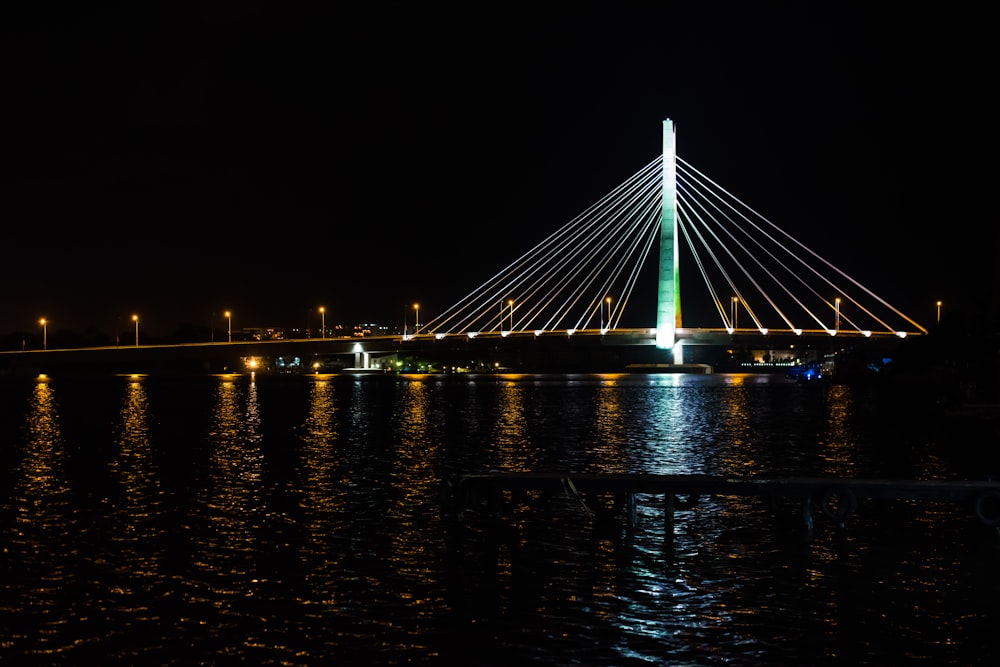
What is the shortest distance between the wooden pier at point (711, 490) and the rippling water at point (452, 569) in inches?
14.1

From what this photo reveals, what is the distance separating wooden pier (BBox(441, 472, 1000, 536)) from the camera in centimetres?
1565

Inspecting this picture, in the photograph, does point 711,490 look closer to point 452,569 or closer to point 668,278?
point 452,569

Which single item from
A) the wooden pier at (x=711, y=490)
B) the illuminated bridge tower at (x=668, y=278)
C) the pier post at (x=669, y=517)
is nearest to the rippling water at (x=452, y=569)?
the pier post at (x=669, y=517)

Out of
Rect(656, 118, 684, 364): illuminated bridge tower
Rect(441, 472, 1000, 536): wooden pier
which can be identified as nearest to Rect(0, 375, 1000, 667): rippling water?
Rect(441, 472, 1000, 536): wooden pier

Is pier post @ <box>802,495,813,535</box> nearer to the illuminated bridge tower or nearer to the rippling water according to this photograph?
the rippling water

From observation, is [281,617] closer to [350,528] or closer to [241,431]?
[350,528]

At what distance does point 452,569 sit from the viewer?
44.4 feet

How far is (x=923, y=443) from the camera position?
3048cm

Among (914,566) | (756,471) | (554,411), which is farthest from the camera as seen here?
(554,411)

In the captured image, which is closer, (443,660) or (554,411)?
(443,660)

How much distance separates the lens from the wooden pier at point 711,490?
1565cm

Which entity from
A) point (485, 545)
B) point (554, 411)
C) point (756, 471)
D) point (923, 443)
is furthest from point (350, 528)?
point (554, 411)

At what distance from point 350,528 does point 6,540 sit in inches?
187

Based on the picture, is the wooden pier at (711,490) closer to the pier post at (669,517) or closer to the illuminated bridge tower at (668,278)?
the pier post at (669,517)
